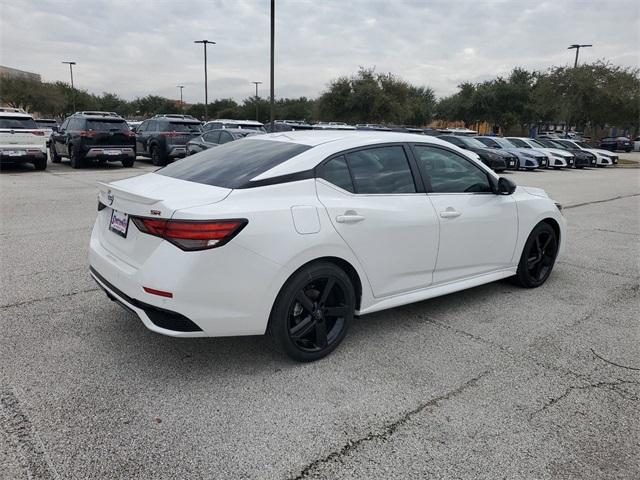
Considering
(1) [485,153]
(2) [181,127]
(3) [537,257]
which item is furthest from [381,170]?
(1) [485,153]

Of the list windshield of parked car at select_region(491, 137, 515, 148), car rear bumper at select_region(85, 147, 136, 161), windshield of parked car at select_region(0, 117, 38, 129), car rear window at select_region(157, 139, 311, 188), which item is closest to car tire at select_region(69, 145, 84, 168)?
car rear bumper at select_region(85, 147, 136, 161)

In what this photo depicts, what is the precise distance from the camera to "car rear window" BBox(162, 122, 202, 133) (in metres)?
18.3

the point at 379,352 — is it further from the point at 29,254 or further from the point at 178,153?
the point at 178,153

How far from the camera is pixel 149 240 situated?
3.04 meters

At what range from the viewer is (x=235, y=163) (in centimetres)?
365

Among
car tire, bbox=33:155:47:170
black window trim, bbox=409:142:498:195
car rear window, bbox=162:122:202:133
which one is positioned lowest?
car tire, bbox=33:155:47:170

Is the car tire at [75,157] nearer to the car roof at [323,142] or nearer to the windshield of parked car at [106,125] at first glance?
the windshield of parked car at [106,125]

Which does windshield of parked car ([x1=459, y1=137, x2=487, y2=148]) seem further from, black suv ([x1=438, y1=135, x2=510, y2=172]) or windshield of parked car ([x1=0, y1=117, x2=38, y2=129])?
windshield of parked car ([x1=0, y1=117, x2=38, y2=129])

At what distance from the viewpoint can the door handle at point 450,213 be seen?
13.2 feet

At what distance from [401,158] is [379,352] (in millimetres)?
1511

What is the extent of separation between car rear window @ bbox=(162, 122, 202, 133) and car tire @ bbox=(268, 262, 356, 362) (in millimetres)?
16281

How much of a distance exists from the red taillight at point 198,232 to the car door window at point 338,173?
84 centimetres

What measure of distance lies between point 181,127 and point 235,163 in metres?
15.9

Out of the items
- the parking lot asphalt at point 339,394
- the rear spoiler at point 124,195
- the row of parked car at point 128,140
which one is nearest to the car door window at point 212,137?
the row of parked car at point 128,140
